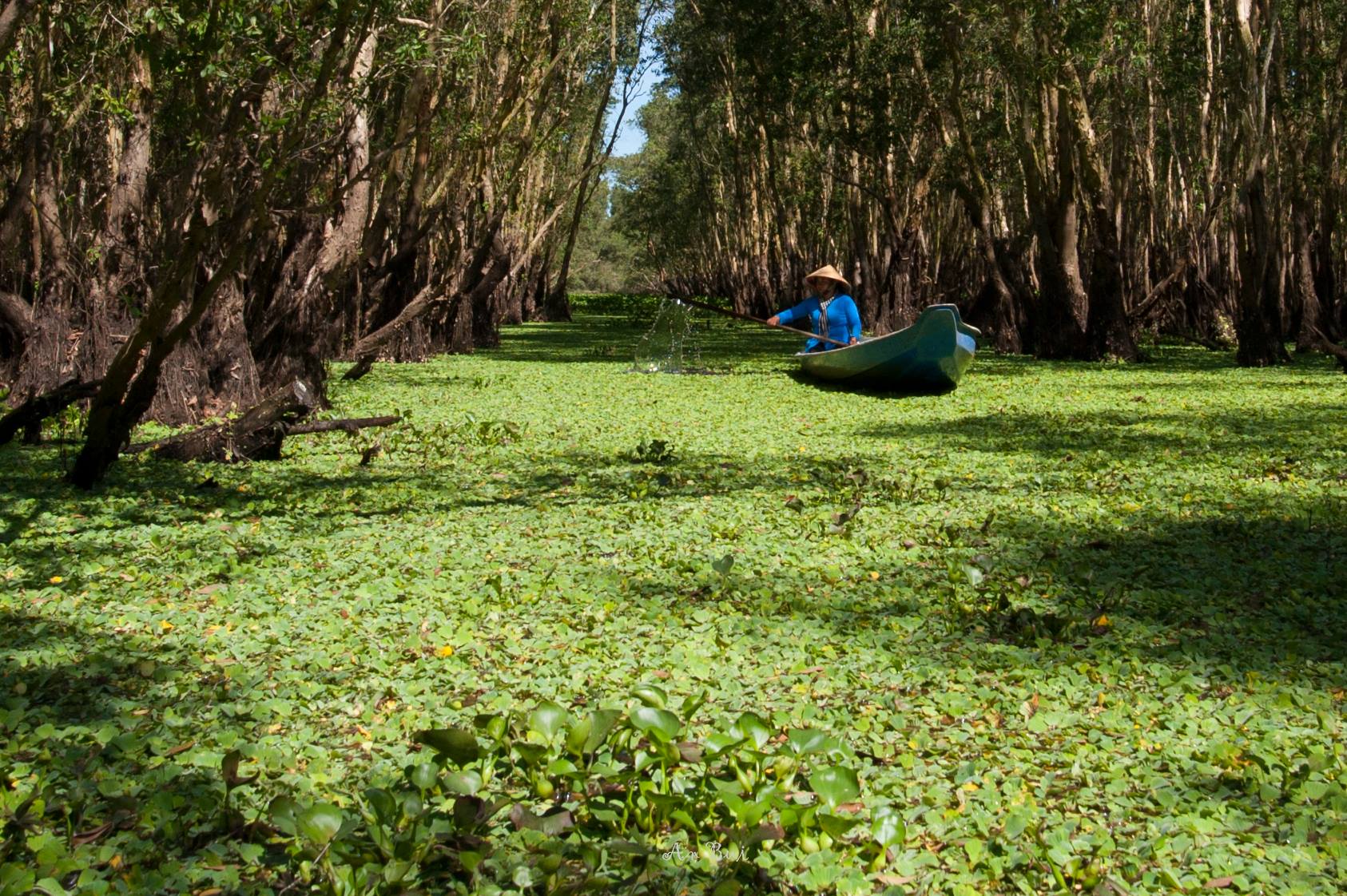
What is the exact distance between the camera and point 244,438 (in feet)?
25.7

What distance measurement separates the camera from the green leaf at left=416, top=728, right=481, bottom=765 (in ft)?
9.27

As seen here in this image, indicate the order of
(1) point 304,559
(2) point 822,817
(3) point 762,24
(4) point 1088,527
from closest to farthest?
(2) point 822,817
(1) point 304,559
(4) point 1088,527
(3) point 762,24

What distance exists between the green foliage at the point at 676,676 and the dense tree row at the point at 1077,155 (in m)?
8.70

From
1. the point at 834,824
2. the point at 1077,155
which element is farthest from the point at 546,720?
the point at 1077,155

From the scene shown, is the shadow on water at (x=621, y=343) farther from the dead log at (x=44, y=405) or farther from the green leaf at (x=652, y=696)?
the green leaf at (x=652, y=696)

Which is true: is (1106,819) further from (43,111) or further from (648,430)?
(43,111)

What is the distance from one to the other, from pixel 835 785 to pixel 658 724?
1.37ft

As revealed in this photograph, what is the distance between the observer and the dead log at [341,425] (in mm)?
8312

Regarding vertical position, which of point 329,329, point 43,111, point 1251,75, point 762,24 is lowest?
point 329,329

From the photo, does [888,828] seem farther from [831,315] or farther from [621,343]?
[621,343]

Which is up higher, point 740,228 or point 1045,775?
point 740,228

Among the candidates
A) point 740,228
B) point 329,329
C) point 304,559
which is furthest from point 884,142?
point 740,228

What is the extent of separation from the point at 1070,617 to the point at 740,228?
38.7 metres

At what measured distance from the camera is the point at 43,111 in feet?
33.5
